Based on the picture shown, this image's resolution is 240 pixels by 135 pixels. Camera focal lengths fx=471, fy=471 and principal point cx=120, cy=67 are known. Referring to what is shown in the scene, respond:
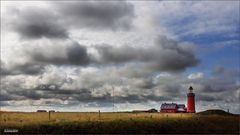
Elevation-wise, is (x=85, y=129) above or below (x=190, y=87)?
below

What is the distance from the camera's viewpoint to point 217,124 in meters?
76.9

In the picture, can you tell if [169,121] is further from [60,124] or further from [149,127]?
[60,124]

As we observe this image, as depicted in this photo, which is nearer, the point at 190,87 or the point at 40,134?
the point at 40,134

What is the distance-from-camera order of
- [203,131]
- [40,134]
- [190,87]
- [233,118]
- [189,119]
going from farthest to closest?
1. [190,87]
2. [233,118]
3. [189,119]
4. [203,131]
5. [40,134]

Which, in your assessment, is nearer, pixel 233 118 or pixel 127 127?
pixel 127 127

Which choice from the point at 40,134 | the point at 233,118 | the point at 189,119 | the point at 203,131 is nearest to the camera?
the point at 40,134

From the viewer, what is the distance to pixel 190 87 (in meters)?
98.4

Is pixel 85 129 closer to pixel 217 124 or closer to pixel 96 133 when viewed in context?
pixel 96 133

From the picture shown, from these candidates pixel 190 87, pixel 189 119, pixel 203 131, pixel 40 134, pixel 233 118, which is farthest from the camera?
pixel 190 87

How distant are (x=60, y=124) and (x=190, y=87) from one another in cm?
3674

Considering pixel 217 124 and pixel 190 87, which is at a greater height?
pixel 190 87

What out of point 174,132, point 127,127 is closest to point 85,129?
point 127,127

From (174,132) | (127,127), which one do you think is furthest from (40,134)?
(174,132)

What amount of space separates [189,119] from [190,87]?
69.4ft
